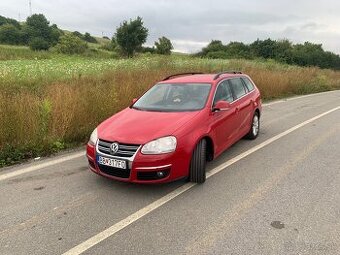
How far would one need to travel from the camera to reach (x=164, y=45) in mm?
80438

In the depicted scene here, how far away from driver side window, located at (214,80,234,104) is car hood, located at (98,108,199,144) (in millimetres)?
882

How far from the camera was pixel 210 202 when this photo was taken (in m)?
4.52

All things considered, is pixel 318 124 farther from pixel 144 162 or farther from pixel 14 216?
pixel 14 216

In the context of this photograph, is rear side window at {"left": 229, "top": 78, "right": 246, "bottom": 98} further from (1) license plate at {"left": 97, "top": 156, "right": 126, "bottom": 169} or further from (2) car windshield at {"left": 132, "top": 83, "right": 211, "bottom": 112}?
(1) license plate at {"left": 97, "top": 156, "right": 126, "bottom": 169}

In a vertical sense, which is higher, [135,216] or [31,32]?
[31,32]

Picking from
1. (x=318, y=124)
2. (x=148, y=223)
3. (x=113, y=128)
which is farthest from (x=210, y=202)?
(x=318, y=124)

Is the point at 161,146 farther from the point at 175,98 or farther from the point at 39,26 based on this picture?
the point at 39,26

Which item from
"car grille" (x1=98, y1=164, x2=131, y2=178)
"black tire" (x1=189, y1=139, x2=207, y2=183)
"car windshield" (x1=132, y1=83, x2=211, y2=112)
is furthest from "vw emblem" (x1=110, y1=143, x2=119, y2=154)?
"car windshield" (x1=132, y1=83, x2=211, y2=112)

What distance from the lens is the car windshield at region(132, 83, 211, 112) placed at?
5.74 meters

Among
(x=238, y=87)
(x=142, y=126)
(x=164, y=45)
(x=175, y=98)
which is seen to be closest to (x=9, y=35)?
(x=164, y=45)

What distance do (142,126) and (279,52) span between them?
82435 mm

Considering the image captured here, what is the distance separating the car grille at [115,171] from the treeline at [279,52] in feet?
239

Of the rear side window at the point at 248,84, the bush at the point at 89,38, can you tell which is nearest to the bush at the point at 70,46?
the bush at the point at 89,38

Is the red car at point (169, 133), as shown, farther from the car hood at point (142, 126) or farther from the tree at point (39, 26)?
the tree at point (39, 26)
